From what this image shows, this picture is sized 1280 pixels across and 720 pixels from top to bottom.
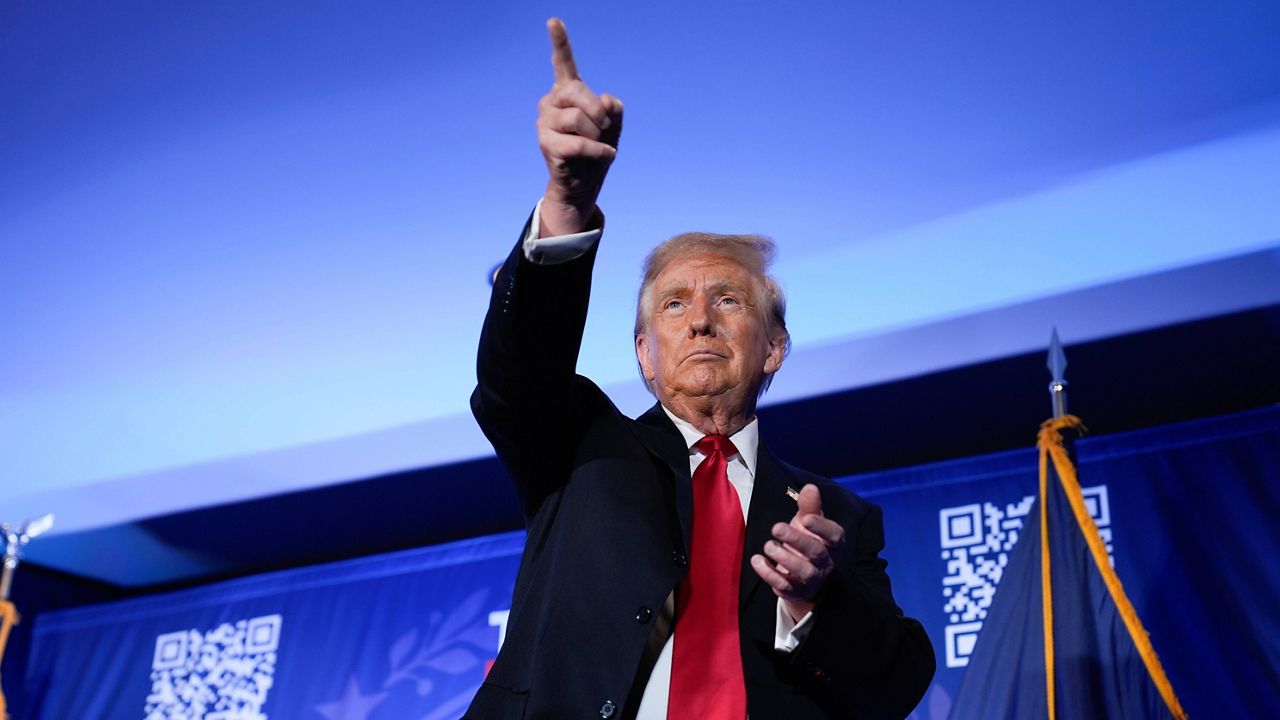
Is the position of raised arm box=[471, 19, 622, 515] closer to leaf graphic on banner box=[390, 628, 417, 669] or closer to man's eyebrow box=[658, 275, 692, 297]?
man's eyebrow box=[658, 275, 692, 297]

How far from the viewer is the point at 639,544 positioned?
5.05 ft

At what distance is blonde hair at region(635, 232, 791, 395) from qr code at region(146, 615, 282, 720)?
3.23 metres

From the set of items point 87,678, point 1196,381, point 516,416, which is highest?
point 1196,381

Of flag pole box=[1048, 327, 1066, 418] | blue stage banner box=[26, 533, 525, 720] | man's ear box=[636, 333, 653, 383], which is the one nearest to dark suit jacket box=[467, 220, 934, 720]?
man's ear box=[636, 333, 653, 383]

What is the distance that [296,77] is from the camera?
11.1ft

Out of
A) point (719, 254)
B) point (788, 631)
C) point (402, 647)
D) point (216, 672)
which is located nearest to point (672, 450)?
point (788, 631)

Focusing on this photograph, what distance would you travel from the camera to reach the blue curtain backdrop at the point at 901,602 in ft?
11.0

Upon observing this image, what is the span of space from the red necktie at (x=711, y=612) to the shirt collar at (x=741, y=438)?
0.05 metres

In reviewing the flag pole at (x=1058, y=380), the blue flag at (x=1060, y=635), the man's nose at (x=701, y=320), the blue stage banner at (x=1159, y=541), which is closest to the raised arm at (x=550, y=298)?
the man's nose at (x=701, y=320)

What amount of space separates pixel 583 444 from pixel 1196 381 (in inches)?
106

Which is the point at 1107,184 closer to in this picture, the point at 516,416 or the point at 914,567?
the point at 914,567

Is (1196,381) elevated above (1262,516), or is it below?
above

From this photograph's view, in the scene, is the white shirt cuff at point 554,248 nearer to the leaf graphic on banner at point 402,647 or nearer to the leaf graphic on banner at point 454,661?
the leaf graphic on banner at point 454,661

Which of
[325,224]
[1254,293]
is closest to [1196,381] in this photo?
[1254,293]
